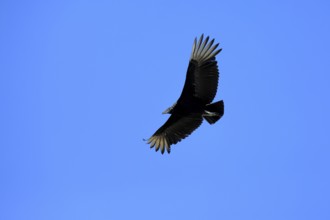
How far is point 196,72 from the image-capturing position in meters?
23.2

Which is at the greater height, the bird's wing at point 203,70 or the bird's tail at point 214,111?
the bird's wing at point 203,70

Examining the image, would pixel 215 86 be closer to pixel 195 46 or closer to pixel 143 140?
pixel 195 46

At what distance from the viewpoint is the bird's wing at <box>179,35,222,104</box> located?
2322 cm

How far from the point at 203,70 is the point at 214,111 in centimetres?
128

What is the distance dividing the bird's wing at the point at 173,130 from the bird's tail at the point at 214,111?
47 centimetres

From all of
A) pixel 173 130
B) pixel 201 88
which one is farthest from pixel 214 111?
pixel 173 130

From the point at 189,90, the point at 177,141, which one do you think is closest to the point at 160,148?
the point at 177,141

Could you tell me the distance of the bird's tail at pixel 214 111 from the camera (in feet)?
76.1

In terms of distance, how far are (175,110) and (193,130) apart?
877 mm

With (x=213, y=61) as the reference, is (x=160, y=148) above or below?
below

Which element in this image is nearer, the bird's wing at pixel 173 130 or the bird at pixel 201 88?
the bird at pixel 201 88

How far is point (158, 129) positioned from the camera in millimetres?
24531

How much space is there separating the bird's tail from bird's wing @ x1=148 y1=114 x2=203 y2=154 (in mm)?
469

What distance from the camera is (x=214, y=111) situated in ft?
76.5
